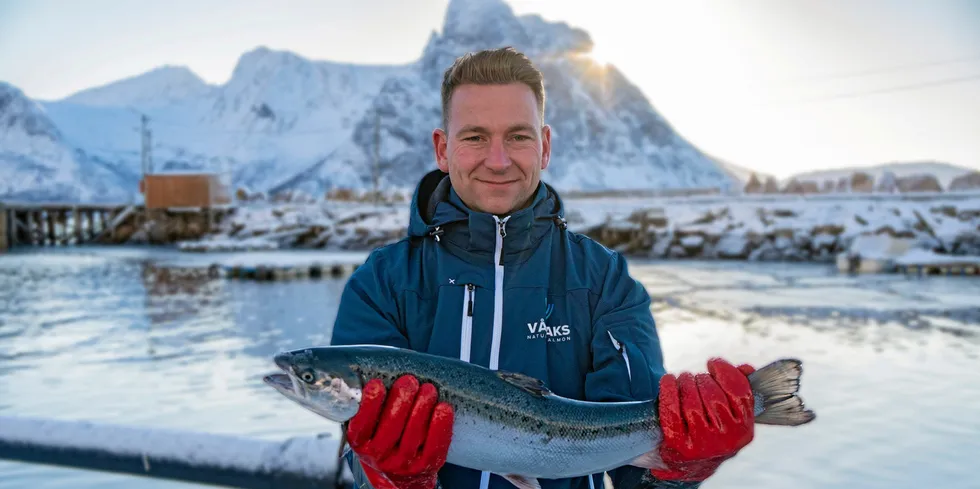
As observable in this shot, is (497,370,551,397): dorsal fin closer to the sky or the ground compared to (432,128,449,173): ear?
closer to the ground

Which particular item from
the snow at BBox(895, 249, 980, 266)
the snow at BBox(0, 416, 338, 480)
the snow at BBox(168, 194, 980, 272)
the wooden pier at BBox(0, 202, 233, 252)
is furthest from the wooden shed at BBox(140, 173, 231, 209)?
the snow at BBox(0, 416, 338, 480)

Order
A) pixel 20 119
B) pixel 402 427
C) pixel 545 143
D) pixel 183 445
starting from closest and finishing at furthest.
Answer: pixel 402 427, pixel 545 143, pixel 183 445, pixel 20 119

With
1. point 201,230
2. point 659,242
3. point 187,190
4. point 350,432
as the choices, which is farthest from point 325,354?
point 187,190

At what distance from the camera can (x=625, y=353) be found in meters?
2.77

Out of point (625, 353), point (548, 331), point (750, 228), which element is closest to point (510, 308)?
point (548, 331)

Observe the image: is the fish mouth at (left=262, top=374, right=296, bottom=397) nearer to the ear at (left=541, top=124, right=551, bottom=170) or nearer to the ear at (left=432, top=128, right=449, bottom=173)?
the ear at (left=432, top=128, right=449, bottom=173)

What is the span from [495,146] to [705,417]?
128 cm

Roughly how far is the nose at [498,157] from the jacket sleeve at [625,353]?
2.02ft

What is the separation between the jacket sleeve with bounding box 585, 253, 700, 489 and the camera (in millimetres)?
2775

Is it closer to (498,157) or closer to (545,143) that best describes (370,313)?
(498,157)

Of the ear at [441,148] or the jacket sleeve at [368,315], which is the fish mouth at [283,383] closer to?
the jacket sleeve at [368,315]

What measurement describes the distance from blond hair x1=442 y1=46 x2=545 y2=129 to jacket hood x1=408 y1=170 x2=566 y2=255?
445 millimetres

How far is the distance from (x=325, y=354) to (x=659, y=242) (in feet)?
105

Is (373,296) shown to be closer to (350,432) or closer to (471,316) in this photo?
(471,316)
